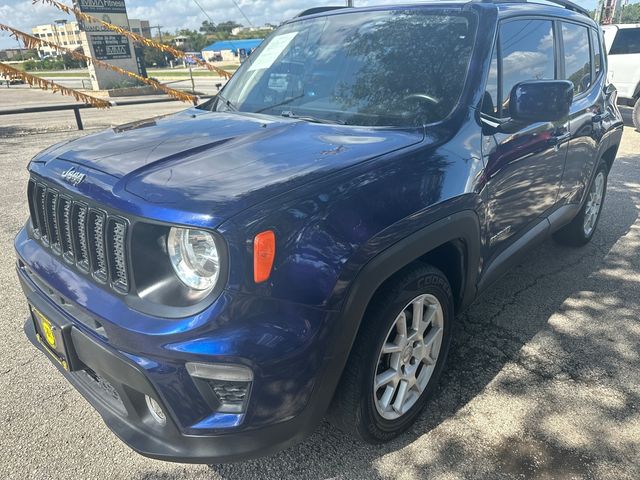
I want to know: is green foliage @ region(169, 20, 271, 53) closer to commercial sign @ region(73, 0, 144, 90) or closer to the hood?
commercial sign @ region(73, 0, 144, 90)

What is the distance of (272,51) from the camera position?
3391 mm

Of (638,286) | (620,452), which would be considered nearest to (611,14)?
(638,286)

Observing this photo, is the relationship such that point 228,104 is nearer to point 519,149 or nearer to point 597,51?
point 519,149

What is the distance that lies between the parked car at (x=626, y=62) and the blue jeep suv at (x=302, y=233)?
8679 millimetres

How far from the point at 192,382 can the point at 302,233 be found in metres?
0.61

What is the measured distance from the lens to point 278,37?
3486mm

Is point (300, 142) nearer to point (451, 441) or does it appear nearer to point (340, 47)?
point (340, 47)

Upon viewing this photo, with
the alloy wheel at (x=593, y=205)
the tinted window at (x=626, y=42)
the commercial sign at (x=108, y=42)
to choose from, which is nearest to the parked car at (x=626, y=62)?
the tinted window at (x=626, y=42)

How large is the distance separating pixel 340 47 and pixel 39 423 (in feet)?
8.37

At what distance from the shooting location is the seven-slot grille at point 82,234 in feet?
5.93

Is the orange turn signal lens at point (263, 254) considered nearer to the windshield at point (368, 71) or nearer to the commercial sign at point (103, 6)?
the windshield at point (368, 71)

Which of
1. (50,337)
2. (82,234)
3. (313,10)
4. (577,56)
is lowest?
(50,337)

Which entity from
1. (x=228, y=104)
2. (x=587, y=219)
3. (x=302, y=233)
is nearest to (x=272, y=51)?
(x=228, y=104)

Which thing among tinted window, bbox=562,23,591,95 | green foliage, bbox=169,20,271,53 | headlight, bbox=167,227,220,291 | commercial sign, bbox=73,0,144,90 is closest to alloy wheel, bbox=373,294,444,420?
headlight, bbox=167,227,220,291
